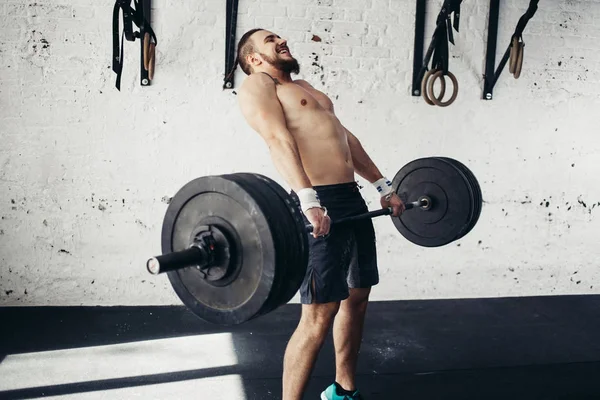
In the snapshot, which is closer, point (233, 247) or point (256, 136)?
point (233, 247)

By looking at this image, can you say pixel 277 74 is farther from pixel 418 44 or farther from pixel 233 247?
pixel 418 44

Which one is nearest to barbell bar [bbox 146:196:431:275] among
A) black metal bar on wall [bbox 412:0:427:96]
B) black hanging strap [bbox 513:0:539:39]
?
black metal bar on wall [bbox 412:0:427:96]

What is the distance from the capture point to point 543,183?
309 cm

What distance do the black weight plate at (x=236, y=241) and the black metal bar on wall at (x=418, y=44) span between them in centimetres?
187

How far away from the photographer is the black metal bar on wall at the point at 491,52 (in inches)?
115

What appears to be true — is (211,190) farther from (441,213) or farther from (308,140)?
(441,213)

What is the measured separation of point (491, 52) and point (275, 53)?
5.43 feet

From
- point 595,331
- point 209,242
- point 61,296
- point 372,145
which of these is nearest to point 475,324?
point 595,331

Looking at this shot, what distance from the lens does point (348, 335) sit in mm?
1825

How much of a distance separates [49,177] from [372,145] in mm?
1646

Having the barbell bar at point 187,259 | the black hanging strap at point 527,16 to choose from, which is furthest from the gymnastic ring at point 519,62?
the barbell bar at point 187,259

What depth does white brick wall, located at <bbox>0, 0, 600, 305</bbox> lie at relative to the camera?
105 inches

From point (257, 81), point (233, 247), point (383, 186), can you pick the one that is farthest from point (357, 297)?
point (257, 81)

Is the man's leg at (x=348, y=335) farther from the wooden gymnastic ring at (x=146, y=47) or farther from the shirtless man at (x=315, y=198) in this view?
the wooden gymnastic ring at (x=146, y=47)
